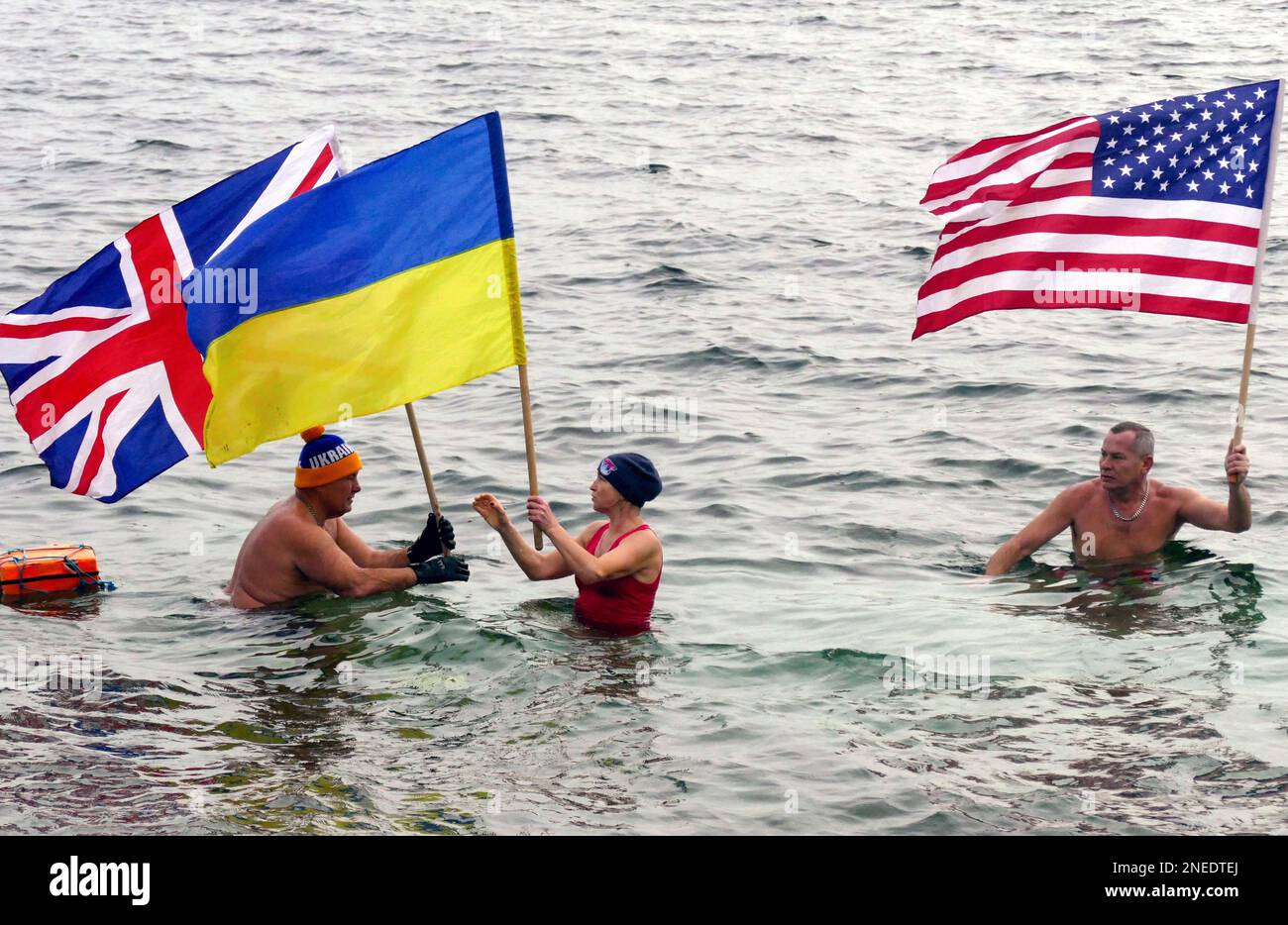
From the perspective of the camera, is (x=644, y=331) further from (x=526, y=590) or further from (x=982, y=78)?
(x=982, y=78)

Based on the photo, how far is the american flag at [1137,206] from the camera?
31.4ft

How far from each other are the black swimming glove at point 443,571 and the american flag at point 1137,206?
3.74 meters

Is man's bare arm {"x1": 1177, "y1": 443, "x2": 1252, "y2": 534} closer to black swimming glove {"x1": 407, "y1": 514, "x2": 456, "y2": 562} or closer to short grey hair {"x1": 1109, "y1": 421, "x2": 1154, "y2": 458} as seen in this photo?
short grey hair {"x1": 1109, "y1": 421, "x2": 1154, "y2": 458}

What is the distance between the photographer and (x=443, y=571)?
9.95m

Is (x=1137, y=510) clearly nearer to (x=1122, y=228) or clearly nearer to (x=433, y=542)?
(x=1122, y=228)

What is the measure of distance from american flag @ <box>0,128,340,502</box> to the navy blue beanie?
8.34 feet

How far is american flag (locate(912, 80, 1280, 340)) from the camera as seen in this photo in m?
9.56

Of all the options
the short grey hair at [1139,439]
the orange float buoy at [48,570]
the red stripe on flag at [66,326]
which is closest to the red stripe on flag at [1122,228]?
the short grey hair at [1139,439]

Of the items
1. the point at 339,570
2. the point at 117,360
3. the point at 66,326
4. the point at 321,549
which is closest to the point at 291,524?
the point at 321,549

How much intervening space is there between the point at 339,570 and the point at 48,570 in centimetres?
230

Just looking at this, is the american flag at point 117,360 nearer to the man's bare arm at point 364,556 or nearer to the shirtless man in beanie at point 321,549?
the shirtless man in beanie at point 321,549

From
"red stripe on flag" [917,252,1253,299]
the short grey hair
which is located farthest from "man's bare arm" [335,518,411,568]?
the short grey hair

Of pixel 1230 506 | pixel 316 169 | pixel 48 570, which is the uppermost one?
pixel 316 169

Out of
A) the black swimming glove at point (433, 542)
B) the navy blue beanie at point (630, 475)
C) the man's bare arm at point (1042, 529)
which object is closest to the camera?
the navy blue beanie at point (630, 475)
